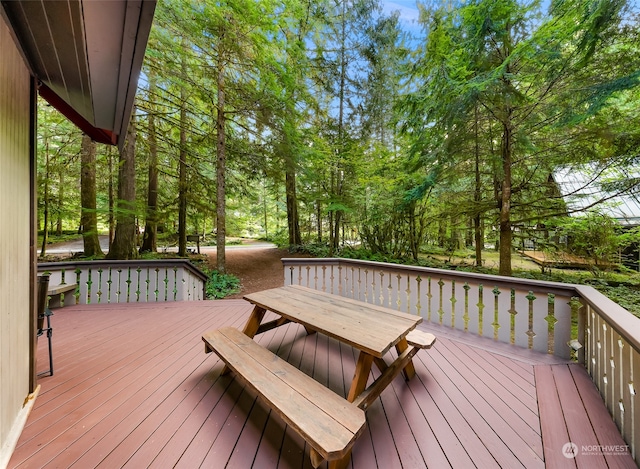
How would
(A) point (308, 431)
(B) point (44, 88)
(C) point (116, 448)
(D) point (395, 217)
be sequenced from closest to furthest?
1. (A) point (308, 431)
2. (C) point (116, 448)
3. (B) point (44, 88)
4. (D) point (395, 217)

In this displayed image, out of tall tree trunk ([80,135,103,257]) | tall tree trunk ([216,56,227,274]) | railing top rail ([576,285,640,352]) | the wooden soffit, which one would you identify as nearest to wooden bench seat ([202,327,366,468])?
railing top rail ([576,285,640,352])

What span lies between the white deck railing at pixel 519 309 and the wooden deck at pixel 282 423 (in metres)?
0.16

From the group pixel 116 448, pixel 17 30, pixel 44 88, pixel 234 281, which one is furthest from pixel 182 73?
pixel 116 448

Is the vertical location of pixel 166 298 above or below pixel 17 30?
below

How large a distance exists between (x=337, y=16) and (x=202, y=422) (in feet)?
32.2

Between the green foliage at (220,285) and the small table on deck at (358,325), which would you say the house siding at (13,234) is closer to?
the small table on deck at (358,325)

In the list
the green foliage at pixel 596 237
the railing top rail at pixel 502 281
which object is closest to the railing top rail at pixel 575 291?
the railing top rail at pixel 502 281

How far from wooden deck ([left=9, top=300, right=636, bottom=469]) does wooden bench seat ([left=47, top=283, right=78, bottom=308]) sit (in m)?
1.17

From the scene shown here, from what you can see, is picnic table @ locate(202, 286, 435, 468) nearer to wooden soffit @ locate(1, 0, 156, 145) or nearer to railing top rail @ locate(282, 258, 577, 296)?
railing top rail @ locate(282, 258, 577, 296)

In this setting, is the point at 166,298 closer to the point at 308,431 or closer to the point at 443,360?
the point at 308,431

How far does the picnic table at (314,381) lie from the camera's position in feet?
3.32

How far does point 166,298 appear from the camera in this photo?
3824 mm

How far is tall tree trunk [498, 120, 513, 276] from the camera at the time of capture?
4.45 meters

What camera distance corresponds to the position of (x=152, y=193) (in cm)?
722
